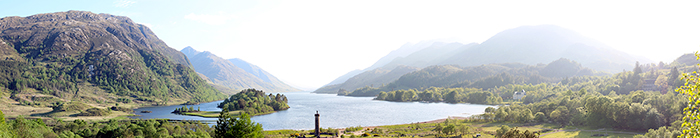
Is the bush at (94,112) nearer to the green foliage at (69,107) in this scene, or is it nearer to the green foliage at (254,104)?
the green foliage at (69,107)

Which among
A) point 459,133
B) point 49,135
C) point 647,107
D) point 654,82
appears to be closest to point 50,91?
point 49,135

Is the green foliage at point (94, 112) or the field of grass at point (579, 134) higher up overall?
the green foliage at point (94, 112)

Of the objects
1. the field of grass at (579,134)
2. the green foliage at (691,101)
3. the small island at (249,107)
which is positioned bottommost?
the field of grass at (579,134)

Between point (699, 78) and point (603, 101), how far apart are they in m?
98.1

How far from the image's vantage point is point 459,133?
8262 centimetres

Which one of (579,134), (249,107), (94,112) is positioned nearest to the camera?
(579,134)

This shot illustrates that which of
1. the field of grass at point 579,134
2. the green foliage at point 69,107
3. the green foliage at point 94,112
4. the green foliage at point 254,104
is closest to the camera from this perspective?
the field of grass at point 579,134

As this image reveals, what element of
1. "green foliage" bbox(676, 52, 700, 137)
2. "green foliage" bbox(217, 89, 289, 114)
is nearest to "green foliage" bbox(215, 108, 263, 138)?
"green foliage" bbox(676, 52, 700, 137)

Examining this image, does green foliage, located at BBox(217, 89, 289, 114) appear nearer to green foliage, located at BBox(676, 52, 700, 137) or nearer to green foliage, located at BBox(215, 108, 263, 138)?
green foliage, located at BBox(215, 108, 263, 138)

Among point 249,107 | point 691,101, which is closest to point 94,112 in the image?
point 249,107

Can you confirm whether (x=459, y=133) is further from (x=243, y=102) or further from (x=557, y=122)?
(x=243, y=102)

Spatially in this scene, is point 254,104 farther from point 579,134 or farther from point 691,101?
point 691,101

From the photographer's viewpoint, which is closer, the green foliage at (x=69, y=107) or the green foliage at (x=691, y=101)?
the green foliage at (x=691, y=101)

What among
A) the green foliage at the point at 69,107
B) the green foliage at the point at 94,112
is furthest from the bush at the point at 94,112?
the green foliage at the point at 69,107
